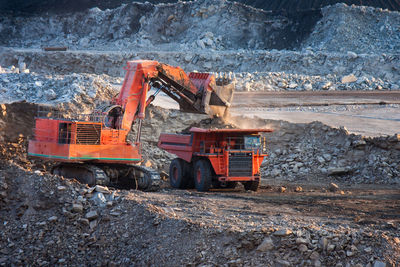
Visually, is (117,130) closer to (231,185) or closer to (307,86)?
(231,185)

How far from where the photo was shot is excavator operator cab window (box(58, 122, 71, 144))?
13.7 metres

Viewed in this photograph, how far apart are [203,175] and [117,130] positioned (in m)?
2.53

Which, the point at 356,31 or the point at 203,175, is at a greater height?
the point at 356,31

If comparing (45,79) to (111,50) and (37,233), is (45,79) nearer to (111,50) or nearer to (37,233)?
(37,233)

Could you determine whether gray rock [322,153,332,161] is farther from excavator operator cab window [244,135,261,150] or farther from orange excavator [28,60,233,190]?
orange excavator [28,60,233,190]

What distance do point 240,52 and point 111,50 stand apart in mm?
11868

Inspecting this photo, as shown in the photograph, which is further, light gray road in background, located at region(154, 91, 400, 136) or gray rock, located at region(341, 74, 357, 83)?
gray rock, located at region(341, 74, 357, 83)

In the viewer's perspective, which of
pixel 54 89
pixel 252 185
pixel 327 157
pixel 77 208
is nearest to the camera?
pixel 77 208

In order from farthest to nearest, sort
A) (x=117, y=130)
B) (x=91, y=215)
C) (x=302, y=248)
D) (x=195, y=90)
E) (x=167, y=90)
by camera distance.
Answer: (x=195, y=90)
(x=167, y=90)
(x=117, y=130)
(x=91, y=215)
(x=302, y=248)

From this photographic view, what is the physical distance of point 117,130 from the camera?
14.5m

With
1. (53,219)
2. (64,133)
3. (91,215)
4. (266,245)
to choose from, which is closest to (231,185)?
(64,133)

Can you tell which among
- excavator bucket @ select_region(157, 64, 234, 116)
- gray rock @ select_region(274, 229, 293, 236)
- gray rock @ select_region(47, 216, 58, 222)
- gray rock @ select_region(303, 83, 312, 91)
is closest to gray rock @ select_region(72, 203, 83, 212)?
gray rock @ select_region(47, 216, 58, 222)

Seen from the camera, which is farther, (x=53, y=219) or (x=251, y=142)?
(x=251, y=142)

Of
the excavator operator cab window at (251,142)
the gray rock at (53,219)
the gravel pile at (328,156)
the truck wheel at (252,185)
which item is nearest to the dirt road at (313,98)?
the gravel pile at (328,156)
